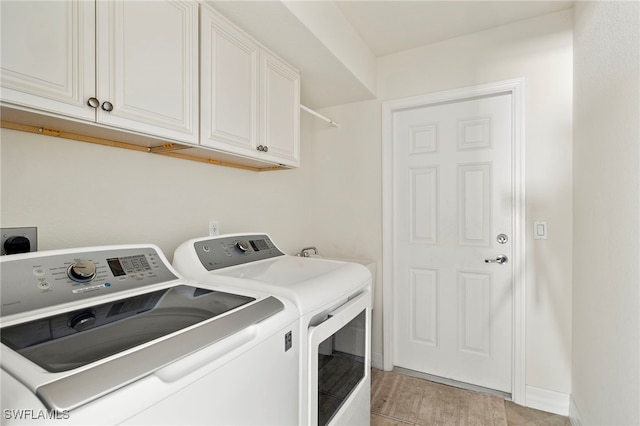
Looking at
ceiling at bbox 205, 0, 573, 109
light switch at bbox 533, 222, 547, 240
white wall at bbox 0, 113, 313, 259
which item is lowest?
light switch at bbox 533, 222, 547, 240

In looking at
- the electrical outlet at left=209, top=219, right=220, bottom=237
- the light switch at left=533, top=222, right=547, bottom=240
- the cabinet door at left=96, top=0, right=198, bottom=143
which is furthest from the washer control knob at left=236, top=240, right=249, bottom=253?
the light switch at left=533, top=222, right=547, bottom=240

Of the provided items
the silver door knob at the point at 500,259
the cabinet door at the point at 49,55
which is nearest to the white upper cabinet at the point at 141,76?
the cabinet door at the point at 49,55

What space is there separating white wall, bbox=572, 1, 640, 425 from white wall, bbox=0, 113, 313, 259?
179 centimetres

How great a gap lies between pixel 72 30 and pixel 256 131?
79 centimetres

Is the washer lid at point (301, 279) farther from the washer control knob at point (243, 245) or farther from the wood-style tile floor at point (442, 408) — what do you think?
the wood-style tile floor at point (442, 408)

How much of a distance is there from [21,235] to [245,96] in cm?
101

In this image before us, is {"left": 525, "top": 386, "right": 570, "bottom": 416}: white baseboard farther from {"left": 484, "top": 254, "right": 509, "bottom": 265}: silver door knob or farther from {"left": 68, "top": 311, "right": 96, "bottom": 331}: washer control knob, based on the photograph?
{"left": 68, "top": 311, "right": 96, "bottom": 331}: washer control knob

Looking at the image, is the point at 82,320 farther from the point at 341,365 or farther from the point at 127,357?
the point at 341,365

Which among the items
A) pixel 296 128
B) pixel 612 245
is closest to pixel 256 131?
pixel 296 128

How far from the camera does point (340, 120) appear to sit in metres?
2.60

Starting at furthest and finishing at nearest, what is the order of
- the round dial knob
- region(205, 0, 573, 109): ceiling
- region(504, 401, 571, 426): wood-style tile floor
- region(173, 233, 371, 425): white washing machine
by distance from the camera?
1. region(504, 401, 571, 426): wood-style tile floor
2. region(205, 0, 573, 109): ceiling
3. region(173, 233, 371, 425): white washing machine
4. the round dial knob

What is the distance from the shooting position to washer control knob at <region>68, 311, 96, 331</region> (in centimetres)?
74

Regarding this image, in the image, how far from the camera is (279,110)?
68.3 inches

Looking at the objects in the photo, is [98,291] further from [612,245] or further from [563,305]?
[563,305]
